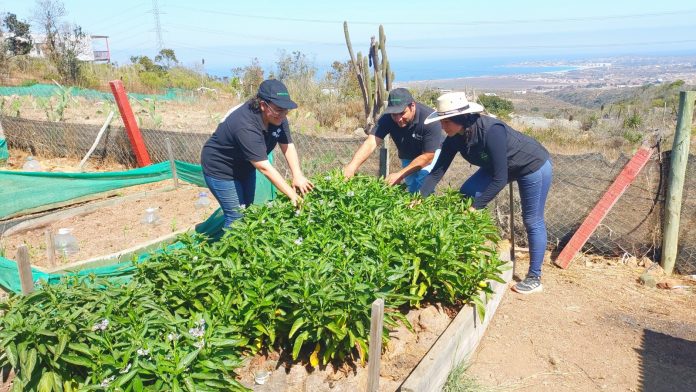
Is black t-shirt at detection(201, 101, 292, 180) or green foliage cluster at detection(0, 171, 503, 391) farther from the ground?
black t-shirt at detection(201, 101, 292, 180)

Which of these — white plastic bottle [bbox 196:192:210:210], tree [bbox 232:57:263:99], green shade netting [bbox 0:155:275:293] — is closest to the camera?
green shade netting [bbox 0:155:275:293]

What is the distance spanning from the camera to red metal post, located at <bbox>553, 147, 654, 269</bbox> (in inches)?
194

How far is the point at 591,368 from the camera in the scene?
351 cm

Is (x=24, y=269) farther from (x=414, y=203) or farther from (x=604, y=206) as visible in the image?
(x=604, y=206)

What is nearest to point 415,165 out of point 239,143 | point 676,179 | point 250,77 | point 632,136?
point 239,143

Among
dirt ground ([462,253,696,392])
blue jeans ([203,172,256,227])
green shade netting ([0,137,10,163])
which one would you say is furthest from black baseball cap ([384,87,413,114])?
green shade netting ([0,137,10,163])

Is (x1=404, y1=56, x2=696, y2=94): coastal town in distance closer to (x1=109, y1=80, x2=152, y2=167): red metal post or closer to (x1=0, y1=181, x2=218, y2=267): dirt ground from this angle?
(x1=109, y1=80, x2=152, y2=167): red metal post

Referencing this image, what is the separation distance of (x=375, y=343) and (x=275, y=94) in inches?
77.6

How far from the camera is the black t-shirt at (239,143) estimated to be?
151 inches

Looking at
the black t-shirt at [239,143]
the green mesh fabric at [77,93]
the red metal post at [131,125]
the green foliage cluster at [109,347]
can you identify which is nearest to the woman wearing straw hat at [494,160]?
the black t-shirt at [239,143]

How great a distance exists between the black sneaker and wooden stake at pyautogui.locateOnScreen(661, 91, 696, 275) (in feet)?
4.70

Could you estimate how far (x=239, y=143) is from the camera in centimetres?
386

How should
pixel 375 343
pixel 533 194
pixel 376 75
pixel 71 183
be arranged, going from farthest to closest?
pixel 376 75
pixel 71 183
pixel 533 194
pixel 375 343

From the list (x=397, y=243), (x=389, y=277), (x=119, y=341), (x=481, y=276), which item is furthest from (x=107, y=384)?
(x=481, y=276)
